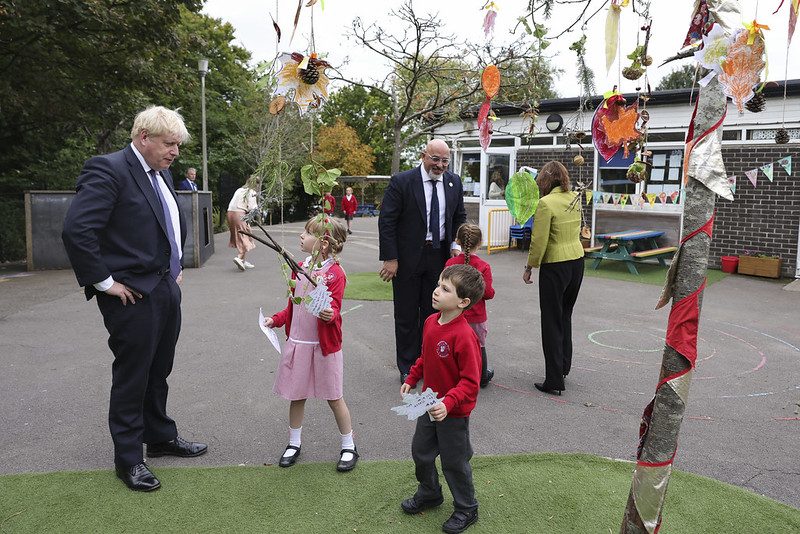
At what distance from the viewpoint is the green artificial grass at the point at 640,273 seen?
431 inches

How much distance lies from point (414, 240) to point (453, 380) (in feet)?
6.95

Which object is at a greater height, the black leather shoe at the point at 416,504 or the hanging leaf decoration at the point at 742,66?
the hanging leaf decoration at the point at 742,66

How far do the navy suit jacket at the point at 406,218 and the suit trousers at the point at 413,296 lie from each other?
0.06 m

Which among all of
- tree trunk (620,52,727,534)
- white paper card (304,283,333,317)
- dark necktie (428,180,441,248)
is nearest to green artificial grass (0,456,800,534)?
tree trunk (620,52,727,534)

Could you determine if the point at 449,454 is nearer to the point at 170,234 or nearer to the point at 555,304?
the point at 170,234

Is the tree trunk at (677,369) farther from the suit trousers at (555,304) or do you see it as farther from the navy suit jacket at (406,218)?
the navy suit jacket at (406,218)

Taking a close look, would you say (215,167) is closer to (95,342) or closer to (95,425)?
(95,342)

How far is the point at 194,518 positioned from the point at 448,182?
308 cm

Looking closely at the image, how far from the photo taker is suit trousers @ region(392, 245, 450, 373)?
481cm

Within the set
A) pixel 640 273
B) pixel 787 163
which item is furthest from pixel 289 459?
pixel 787 163

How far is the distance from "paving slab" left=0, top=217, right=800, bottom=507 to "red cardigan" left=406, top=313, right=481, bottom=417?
108cm

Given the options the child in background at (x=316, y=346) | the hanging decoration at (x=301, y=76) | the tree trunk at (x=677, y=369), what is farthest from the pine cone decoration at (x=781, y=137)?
the child in background at (x=316, y=346)

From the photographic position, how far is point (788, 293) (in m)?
9.81

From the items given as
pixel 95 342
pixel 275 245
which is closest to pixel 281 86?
pixel 275 245
